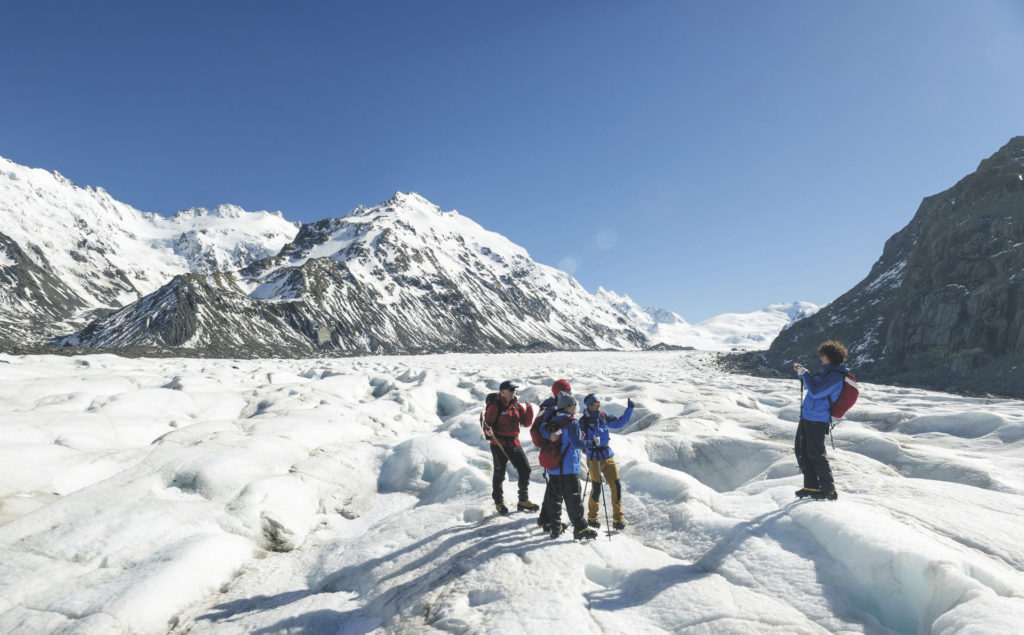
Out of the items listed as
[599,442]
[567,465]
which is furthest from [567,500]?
[599,442]

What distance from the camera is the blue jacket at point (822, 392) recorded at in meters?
7.30

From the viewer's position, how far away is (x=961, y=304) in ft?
143

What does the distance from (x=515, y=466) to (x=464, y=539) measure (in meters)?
1.80

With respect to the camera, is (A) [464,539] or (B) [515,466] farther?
(B) [515,466]

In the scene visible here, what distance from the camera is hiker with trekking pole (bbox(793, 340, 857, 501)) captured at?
23.7ft

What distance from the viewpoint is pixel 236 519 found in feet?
28.8

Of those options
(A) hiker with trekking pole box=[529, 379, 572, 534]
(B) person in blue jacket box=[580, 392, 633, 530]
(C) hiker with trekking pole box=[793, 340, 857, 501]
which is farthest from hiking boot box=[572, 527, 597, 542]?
(C) hiker with trekking pole box=[793, 340, 857, 501]

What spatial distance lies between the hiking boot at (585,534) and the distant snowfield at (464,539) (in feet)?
0.47

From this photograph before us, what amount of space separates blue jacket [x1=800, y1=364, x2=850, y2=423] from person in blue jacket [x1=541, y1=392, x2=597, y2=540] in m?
3.73

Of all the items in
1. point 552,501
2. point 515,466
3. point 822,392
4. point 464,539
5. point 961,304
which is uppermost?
point 961,304

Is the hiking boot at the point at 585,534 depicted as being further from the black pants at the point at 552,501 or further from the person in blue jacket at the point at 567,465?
the black pants at the point at 552,501

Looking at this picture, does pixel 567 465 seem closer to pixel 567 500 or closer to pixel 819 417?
pixel 567 500

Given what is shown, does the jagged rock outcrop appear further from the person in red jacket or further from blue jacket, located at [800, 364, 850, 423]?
the person in red jacket

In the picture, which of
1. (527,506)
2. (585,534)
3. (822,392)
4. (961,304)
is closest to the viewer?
(585,534)
